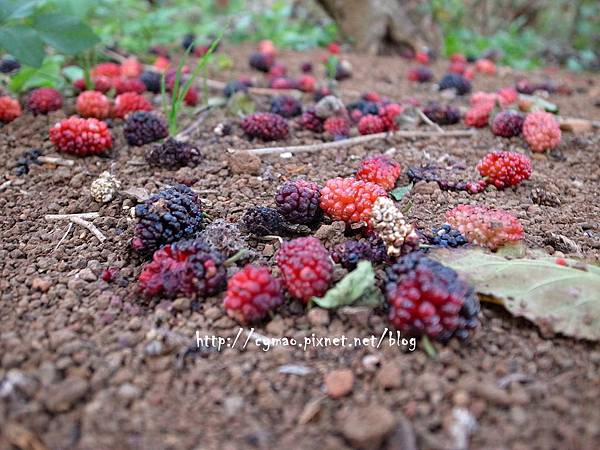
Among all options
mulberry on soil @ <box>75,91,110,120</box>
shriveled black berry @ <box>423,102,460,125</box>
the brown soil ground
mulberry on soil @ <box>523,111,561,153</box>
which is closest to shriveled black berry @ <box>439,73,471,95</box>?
shriveled black berry @ <box>423,102,460,125</box>

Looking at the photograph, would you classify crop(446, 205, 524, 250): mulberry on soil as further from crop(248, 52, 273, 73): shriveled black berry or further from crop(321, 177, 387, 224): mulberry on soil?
crop(248, 52, 273, 73): shriveled black berry

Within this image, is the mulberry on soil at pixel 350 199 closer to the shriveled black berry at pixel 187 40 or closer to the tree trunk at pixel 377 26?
the shriveled black berry at pixel 187 40

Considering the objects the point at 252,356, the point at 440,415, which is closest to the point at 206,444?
the point at 252,356

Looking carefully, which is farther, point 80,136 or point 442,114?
point 442,114

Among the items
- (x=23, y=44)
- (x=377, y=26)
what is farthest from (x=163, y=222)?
(x=377, y=26)

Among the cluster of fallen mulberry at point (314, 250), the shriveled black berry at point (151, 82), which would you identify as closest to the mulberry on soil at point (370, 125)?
the cluster of fallen mulberry at point (314, 250)

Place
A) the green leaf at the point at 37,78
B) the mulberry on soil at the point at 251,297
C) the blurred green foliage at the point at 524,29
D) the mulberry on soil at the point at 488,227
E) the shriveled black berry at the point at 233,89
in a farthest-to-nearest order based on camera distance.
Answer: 1. the blurred green foliage at the point at 524,29
2. the shriveled black berry at the point at 233,89
3. the green leaf at the point at 37,78
4. the mulberry on soil at the point at 488,227
5. the mulberry on soil at the point at 251,297

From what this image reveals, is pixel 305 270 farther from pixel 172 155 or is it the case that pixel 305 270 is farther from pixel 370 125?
pixel 370 125
